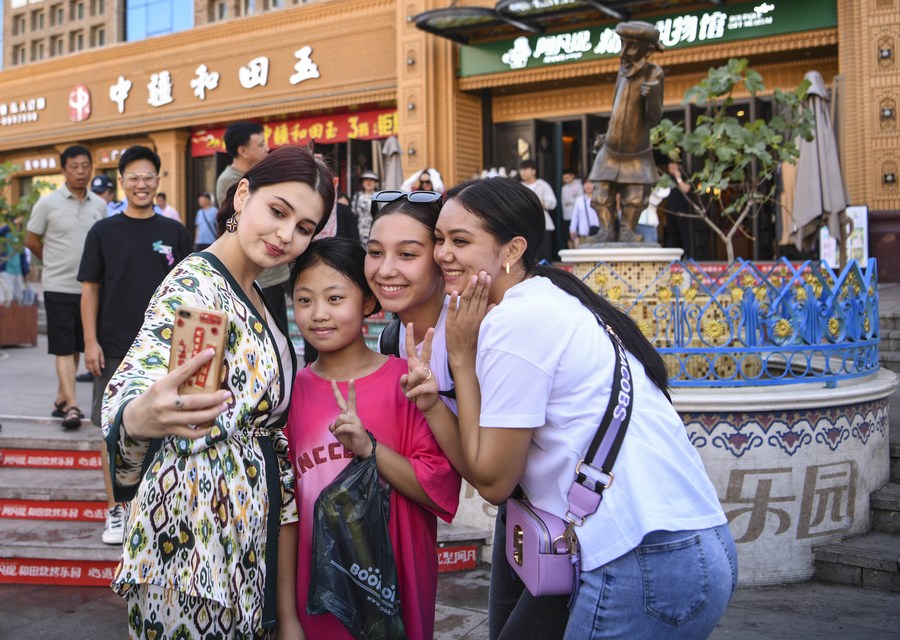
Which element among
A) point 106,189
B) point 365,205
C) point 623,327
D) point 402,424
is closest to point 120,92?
point 365,205

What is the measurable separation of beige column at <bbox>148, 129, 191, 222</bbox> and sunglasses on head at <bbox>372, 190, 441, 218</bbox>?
18.7 meters

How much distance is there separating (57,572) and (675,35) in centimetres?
1208

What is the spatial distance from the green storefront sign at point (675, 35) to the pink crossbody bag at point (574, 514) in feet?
40.7

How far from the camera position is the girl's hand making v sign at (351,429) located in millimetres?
2012

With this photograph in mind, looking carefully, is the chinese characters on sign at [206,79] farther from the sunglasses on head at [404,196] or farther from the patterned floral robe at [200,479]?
the patterned floral robe at [200,479]

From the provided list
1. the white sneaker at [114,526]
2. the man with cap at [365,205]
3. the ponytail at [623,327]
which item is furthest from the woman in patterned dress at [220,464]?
the man with cap at [365,205]

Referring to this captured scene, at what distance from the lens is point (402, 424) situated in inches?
86.1

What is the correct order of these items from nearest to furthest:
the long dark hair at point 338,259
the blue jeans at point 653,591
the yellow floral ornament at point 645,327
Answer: the blue jeans at point 653,591, the long dark hair at point 338,259, the yellow floral ornament at point 645,327

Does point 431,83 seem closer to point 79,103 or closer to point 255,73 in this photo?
point 255,73

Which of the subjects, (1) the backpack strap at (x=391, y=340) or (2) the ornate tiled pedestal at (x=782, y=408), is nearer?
(1) the backpack strap at (x=391, y=340)

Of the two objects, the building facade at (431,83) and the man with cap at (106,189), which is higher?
the building facade at (431,83)

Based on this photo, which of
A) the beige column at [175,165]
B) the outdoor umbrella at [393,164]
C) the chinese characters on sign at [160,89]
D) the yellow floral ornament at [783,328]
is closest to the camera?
the yellow floral ornament at [783,328]

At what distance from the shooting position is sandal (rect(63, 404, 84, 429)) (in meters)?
5.70

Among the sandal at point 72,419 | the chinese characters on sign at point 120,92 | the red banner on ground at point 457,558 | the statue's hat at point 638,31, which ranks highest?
the chinese characters on sign at point 120,92
